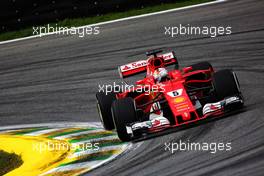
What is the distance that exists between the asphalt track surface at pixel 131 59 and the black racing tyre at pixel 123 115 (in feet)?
1.20

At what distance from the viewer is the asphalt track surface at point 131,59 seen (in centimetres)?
807

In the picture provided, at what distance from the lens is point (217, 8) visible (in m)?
16.8

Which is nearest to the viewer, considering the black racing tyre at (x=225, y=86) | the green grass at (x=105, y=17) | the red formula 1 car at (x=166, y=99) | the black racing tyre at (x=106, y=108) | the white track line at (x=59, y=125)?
the red formula 1 car at (x=166, y=99)

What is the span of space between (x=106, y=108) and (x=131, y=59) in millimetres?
4309

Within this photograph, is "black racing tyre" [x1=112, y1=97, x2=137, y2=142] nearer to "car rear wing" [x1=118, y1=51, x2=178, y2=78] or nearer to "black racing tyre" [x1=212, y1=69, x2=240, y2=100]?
"black racing tyre" [x1=212, y1=69, x2=240, y2=100]

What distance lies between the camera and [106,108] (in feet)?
33.2

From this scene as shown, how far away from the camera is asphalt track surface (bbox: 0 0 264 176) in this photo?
8.07 metres

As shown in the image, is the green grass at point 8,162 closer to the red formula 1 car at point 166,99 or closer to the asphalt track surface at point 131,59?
the red formula 1 car at point 166,99

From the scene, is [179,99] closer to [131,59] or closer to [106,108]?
[106,108]

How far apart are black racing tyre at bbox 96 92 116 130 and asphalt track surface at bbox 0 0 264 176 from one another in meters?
1.04

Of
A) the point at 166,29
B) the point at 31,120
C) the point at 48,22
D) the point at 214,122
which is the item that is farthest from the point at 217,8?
the point at 214,122

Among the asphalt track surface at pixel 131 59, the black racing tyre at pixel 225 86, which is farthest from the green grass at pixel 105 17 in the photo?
the black racing tyre at pixel 225 86

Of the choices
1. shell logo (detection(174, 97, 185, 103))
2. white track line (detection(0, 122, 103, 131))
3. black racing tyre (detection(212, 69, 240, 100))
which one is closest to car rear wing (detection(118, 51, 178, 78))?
white track line (detection(0, 122, 103, 131))

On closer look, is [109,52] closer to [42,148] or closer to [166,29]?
[166,29]
